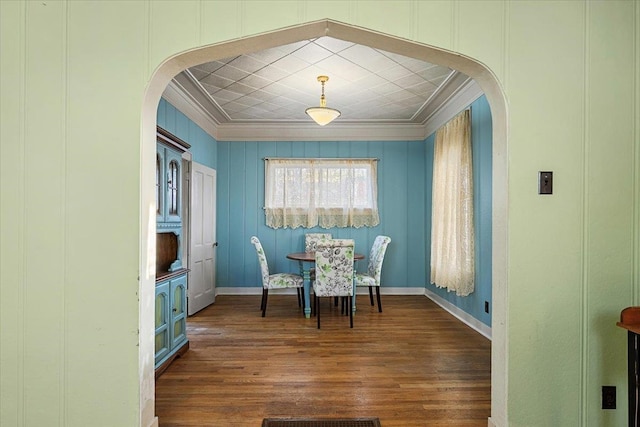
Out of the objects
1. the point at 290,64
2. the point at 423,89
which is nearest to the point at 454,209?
the point at 423,89

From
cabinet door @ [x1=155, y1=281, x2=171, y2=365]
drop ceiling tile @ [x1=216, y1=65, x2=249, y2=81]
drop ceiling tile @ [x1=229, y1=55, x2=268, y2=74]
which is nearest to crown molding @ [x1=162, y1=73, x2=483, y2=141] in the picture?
drop ceiling tile @ [x1=216, y1=65, x2=249, y2=81]

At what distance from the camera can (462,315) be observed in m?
4.30

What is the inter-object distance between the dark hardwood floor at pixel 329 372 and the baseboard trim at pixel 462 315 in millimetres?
84

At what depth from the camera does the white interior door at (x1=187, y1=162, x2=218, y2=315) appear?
461cm

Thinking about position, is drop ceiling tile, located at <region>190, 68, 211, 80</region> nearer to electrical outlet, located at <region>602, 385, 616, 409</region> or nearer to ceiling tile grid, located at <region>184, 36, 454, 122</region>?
ceiling tile grid, located at <region>184, 36, 454, 122</region>

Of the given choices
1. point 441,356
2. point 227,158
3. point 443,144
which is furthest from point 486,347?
point 227,158

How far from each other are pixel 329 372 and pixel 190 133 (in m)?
3.37

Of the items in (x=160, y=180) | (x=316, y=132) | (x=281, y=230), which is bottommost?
(x=281, y=230)

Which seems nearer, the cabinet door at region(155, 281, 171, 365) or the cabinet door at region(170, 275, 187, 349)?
the cabinet door at region(155, 281, 171, 365)

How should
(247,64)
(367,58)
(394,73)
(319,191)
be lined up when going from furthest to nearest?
(319,191)
(394,73)
(247,64)
(367,58)

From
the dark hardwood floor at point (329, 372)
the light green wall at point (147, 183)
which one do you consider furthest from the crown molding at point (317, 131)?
the light green wall at point (147, 183)

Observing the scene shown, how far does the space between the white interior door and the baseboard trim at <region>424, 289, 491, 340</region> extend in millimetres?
3242

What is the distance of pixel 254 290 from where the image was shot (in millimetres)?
5758

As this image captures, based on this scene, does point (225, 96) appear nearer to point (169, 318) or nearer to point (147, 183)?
point (169, 318)
